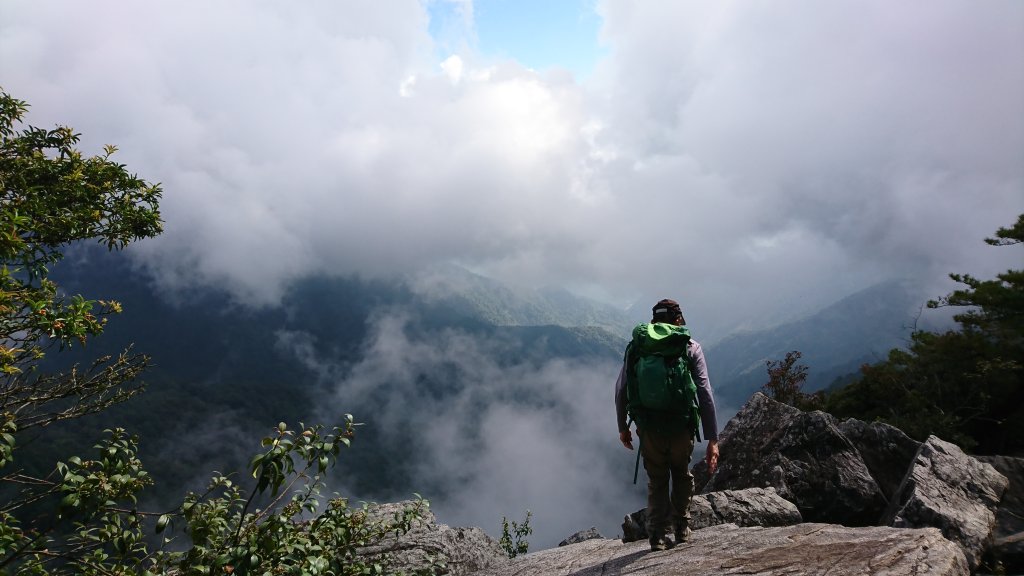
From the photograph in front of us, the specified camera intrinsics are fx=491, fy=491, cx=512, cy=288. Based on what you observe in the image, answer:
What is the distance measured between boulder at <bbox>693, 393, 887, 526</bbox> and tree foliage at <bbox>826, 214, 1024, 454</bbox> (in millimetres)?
15595

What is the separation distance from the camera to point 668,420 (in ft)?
26.5

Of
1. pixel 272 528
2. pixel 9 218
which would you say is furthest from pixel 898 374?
pixel 9 218

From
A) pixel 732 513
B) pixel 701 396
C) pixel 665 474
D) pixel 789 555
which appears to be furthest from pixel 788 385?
pixel 789 555

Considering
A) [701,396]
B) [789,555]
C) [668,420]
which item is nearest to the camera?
[789,555]

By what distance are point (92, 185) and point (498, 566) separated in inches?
411

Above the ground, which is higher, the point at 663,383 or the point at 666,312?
the point at 666,312

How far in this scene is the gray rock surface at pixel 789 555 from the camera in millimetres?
6285

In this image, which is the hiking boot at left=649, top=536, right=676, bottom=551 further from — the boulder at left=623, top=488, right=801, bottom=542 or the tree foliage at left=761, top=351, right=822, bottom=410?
the tree foliage at left=761, top=351, right=822, bottom=410

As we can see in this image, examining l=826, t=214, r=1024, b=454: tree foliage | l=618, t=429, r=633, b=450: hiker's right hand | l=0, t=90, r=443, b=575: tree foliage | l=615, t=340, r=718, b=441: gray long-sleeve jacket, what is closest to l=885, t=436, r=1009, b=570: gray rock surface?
A: l=615, t=340, r=718, b=441: gray long-sleeve jacket

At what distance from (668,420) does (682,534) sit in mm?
2197

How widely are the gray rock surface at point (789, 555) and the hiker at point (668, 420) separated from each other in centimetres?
58

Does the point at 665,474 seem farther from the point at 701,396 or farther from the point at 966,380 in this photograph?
the point at 966,380

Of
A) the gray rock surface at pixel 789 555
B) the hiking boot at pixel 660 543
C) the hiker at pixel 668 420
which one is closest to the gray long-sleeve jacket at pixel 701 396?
the hiker at pixel 668 420

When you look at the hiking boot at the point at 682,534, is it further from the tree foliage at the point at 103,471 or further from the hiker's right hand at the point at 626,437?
the tree foliage at the point at 103,471
